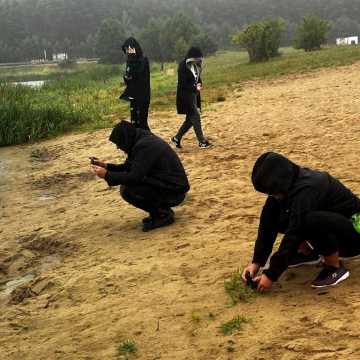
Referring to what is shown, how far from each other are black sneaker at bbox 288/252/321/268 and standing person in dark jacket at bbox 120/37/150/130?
18.4 ft

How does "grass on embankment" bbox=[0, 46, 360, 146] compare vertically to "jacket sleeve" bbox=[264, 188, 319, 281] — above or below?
above

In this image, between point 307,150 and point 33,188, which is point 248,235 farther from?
point 33,188

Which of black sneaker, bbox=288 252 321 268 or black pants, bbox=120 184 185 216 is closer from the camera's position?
black sneaker, bbox=288 252 321 268

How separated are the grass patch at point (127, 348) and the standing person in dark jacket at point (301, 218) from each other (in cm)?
91

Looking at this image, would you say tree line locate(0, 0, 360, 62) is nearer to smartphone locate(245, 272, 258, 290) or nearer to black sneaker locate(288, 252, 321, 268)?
black sneaker locate(288, 252, 321, 268)

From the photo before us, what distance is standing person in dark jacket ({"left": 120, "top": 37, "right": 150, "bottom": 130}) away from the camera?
8.97 meters

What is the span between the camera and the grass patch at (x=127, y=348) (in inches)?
137

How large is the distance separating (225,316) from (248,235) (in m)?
1.52

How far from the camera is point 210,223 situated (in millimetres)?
5660

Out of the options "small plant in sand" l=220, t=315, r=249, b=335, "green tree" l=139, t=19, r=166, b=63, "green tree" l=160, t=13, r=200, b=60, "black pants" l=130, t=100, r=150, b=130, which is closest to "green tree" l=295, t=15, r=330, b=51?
"black pants" l=130, t=100, r=150, b=130

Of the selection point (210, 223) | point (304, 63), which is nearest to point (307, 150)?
point (210, 223)

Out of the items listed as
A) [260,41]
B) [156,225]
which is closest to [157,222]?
[156,225]

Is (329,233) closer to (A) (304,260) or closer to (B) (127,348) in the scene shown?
(A) (304,260)

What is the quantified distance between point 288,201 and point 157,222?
236 cm
